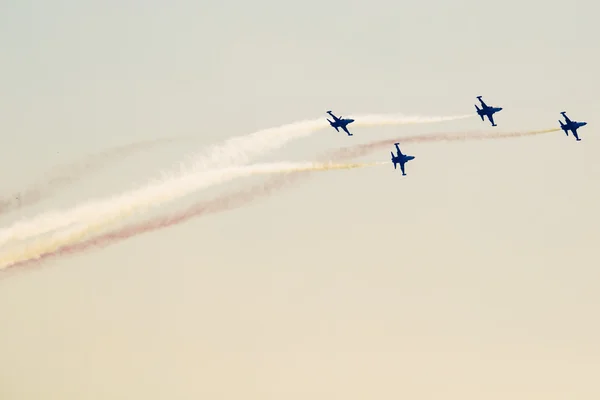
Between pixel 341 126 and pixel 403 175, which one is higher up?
pixel 341 126

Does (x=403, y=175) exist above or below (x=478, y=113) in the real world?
below

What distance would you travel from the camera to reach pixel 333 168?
8112 cm

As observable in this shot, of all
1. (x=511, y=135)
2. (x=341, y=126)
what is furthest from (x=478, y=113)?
(x=341, y=126)

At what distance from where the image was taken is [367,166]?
275ft

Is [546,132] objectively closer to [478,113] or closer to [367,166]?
[478,113]

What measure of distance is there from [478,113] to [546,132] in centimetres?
865

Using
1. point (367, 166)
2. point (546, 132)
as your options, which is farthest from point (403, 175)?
point (546, 132)

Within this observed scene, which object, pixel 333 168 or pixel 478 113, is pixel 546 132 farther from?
pixel 333 168

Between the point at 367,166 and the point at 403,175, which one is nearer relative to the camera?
the point at 367,166

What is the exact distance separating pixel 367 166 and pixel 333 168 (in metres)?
4.63

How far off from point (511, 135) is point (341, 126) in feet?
59.7

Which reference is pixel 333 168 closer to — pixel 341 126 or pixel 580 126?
pixel 341 126

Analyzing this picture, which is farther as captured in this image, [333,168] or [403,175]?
[403,175]

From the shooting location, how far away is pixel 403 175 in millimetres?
89938
